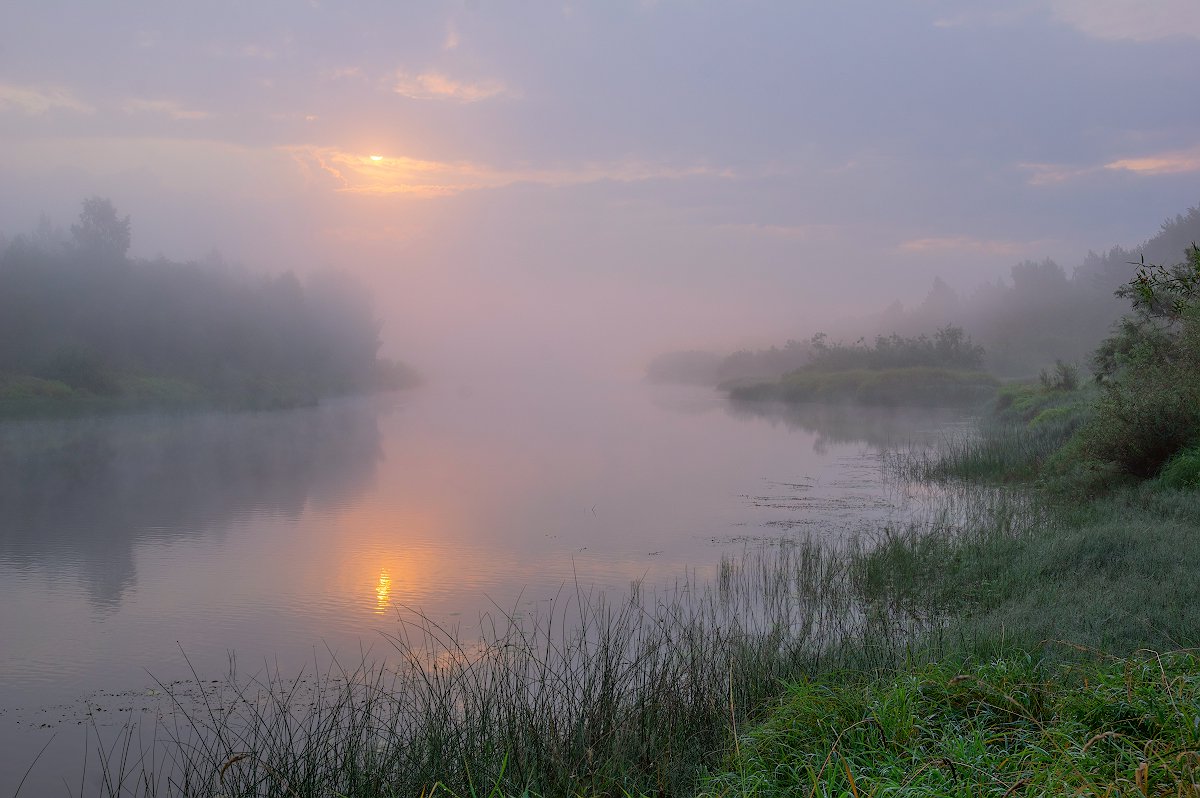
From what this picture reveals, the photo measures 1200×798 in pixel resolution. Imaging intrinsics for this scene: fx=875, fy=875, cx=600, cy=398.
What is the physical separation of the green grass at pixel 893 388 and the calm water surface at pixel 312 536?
69.7ft

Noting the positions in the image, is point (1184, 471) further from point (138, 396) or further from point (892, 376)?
point (138, 396)

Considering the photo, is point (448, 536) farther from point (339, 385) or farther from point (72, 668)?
point (339, 385)

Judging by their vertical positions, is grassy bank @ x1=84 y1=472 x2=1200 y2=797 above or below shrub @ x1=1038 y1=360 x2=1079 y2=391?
below

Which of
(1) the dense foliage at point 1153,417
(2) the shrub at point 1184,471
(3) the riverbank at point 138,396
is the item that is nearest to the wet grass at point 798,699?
(2) the shrub at point 1184,471

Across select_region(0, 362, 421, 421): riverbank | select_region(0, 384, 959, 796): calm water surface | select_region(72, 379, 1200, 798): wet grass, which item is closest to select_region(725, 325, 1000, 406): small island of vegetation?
select_region(0, 384, 959, 796): calm water surface

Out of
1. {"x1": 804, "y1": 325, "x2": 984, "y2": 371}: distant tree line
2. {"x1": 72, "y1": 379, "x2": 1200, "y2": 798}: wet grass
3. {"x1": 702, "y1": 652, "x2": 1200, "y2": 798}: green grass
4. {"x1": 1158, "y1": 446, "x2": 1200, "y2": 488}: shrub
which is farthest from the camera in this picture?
{"x1": 804, "y1": 325, "x2": 984, "y2": 371}: distant tree line

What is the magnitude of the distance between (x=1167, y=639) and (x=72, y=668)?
8.10 meters

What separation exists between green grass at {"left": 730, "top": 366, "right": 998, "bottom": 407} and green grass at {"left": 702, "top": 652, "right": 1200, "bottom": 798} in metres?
45.6

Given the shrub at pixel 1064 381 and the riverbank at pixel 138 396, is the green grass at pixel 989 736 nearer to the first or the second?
the shrub at pixel 1064 381

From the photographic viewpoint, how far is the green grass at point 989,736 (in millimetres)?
2980

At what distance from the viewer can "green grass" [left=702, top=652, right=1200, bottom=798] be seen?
2.98 m

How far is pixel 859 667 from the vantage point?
5.37m

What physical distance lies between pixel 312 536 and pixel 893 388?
145 ft

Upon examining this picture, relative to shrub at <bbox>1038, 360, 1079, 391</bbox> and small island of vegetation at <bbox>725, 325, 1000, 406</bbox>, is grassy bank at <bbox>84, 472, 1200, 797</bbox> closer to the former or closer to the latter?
shrub at <bbox>1038, 360, 1079, 391</bbox>
